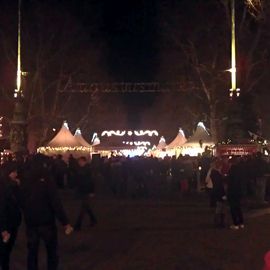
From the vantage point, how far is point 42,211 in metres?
10.5

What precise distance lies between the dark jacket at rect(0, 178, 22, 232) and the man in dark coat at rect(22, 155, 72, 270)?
433mm

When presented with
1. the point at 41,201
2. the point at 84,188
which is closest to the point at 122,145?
the point at 84,188

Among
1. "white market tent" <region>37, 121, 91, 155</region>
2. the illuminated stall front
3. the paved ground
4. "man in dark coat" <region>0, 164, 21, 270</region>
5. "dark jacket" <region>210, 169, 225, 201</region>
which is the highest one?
the illuminated stall front

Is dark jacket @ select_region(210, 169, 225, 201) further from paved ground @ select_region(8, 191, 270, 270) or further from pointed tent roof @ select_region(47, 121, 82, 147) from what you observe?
pointed tent roof @ select_region(47, 121, 82, 147)

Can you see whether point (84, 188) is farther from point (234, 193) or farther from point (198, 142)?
point (198, 142)

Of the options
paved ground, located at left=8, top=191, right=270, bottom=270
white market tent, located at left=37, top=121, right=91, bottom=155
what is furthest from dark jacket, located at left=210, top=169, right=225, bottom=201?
white market tent, located at left=37, top=121, right=91, bottom=155

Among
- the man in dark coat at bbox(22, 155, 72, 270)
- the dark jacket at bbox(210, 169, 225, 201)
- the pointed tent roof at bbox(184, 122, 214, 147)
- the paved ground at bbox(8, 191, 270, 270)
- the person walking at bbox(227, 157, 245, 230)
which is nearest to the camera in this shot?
the man in dark coat at bbox(22, 155, 72, 270)

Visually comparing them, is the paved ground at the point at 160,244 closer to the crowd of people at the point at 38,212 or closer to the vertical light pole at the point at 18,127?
the crowd of people at the point at 38,212

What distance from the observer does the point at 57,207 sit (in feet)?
34.5

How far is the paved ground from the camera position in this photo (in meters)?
13.1

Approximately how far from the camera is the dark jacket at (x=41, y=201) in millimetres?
10516

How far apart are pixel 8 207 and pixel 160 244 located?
5.15 m

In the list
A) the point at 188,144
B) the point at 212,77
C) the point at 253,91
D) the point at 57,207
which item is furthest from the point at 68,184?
the point at 57,207

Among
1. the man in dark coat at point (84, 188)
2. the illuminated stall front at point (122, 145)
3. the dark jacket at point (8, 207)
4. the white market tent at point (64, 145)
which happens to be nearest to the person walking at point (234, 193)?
the man in dark coat at point (84, 188)
